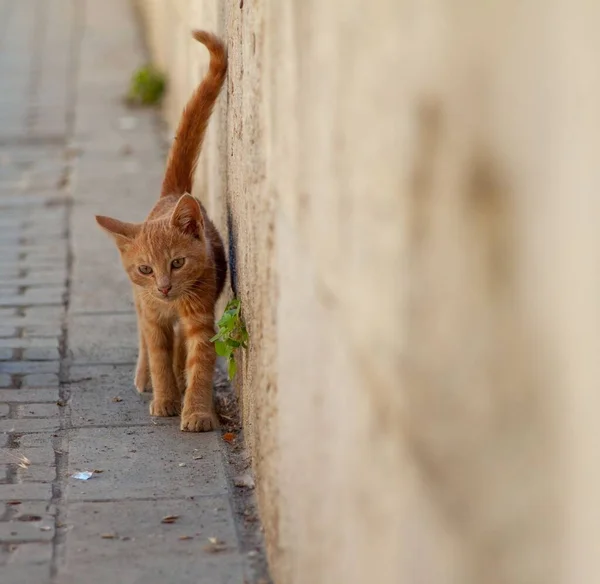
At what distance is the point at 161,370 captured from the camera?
4535 mm

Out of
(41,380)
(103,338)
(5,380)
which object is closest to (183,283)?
(41,380)

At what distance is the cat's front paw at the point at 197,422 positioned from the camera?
14.1ft

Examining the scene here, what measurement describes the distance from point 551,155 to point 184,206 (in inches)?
122

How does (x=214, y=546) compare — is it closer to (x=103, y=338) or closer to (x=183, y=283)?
→ (x=183, y=283)

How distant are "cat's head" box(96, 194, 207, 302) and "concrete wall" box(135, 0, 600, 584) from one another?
74.3 inches

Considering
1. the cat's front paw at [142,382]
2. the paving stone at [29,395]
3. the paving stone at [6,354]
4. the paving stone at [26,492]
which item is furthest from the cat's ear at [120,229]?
the paving stone at [26,492]

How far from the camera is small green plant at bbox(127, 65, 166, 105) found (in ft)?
33.9

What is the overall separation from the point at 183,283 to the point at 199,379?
1.30 ft

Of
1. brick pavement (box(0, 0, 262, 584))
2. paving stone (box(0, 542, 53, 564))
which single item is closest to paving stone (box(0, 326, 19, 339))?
brick pavement (box(0, 0, 262, 584))

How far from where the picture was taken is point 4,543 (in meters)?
3.28

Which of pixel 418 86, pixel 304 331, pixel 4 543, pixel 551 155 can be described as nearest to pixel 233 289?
pixel 4 543

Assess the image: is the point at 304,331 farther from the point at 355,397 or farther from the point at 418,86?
the point at 418,86

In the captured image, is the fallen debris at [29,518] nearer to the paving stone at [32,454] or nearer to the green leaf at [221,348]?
the paving stone at [32,454]

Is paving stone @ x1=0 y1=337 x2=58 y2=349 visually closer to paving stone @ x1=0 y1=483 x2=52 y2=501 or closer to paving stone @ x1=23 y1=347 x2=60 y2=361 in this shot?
paving stone @ x1=23 y1=347 x2=60 y2=361
